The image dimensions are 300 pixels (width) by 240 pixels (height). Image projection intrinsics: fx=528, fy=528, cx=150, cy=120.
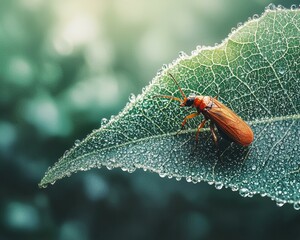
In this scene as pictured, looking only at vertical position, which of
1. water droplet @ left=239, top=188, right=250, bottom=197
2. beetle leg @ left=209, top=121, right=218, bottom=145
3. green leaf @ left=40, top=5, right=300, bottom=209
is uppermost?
beetle leg @ left=209, top=121, right=218, bottom=145

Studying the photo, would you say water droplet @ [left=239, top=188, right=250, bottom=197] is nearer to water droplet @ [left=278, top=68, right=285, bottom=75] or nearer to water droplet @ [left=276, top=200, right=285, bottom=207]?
water droplet @ [left=276, top=200, right=285, bottom=207]

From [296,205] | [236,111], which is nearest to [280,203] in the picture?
[296,205]

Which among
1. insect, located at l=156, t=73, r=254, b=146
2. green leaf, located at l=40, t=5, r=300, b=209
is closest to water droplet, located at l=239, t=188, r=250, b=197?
green leaf, located at l=40, t=5, r=300, b=209

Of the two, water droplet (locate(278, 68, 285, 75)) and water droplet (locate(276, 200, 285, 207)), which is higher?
water droplet (locate(278, 68, 285, 75))

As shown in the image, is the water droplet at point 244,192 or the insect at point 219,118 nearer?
the water droplet at point 244,192

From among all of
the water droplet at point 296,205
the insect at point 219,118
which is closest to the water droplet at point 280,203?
the water droplet at point 296,205

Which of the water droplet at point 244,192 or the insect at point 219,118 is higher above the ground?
the insect at point 219,118

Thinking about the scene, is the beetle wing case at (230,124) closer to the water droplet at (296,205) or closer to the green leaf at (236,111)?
the green leaf at (236,111)
